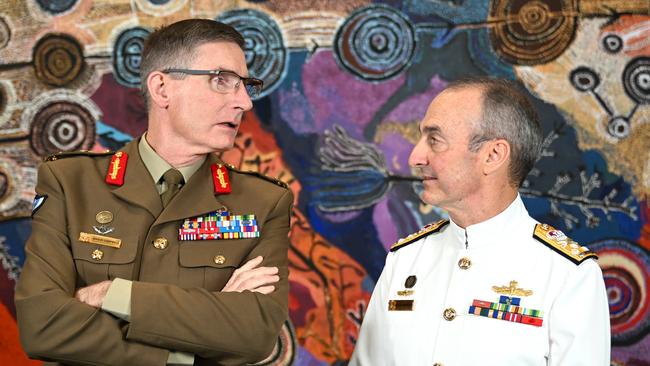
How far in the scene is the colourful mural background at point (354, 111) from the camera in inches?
137

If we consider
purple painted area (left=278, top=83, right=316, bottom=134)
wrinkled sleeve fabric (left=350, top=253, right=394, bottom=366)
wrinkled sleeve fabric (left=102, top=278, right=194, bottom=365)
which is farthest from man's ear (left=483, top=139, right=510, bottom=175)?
purple painted area (left=278, top=83, right=316, bottom=134)

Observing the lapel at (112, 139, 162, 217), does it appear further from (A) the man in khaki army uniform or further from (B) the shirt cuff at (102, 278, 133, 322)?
(B) the shirt cuff at (102, 278, 133, 322)

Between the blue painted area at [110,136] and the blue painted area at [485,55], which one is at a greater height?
the blue painted area at [485,55]

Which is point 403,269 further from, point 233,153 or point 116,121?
point 116,121

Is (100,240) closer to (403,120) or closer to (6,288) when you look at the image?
(6,288)

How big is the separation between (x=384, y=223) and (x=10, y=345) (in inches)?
63.0

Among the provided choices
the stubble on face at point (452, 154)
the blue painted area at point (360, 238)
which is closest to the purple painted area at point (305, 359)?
the blue painted area at point (360, 238)

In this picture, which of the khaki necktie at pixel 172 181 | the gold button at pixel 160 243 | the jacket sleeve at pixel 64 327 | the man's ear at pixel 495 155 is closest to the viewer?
the jacket sleeve at pixel 64 327

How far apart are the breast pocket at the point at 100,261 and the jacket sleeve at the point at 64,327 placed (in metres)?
0.07

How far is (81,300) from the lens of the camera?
2.54m

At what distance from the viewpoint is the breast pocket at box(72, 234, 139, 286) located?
2629 mm

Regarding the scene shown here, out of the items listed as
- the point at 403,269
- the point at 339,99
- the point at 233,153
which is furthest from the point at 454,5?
the point at 403,269

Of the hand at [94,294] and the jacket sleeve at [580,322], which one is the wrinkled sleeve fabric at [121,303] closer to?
the hand at [94,294]

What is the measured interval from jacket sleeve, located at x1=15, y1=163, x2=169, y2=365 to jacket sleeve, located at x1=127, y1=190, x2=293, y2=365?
0.16 feet
